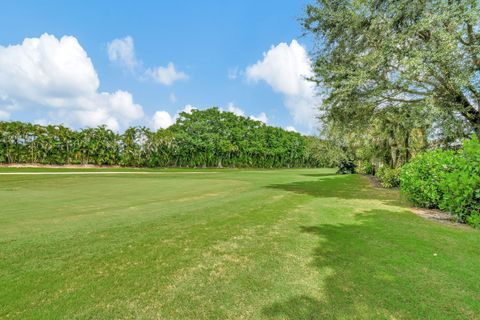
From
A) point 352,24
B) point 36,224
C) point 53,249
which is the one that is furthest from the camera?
point 352,24

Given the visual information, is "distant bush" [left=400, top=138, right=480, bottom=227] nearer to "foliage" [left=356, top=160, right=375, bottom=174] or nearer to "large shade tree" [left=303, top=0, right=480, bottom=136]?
"large shade tree" [left=303, top=0, right=480, bottom=136]

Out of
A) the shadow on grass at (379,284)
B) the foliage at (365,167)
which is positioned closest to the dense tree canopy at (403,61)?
the shadow on grass at (379,284)

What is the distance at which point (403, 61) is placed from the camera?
11.5 metres

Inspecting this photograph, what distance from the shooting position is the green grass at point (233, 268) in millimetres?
3566

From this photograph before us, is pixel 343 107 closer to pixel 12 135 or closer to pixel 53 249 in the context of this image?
pixel 53 249

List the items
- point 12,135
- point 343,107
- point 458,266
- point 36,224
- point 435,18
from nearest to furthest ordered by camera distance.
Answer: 1. point 458,266
2. point 36,224
3. point 435,18
4. point 343,107
5. point 12,135

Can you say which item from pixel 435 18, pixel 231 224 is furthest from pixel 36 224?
pixel 435 18

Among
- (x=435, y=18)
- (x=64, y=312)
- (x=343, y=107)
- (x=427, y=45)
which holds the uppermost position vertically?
(x=435, y=18)

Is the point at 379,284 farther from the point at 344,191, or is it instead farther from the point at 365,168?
the point at 365,168

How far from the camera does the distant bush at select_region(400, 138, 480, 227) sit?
7793 millimetres

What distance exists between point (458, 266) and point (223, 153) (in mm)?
65516

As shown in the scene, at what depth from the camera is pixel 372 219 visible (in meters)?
8.73

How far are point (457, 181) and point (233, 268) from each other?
7.14m

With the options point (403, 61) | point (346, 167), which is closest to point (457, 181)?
point (403, 61)
